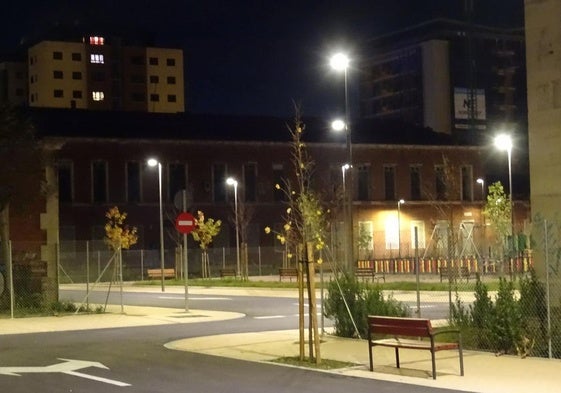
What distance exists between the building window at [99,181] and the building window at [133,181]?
1633 millimetres

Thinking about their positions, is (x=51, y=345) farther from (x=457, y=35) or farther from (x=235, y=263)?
(x=457, y=35)

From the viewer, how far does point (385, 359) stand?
57.4 ft

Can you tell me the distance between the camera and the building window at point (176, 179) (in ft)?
229

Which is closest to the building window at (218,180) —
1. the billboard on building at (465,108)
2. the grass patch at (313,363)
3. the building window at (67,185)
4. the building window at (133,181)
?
the building window at (133,181)

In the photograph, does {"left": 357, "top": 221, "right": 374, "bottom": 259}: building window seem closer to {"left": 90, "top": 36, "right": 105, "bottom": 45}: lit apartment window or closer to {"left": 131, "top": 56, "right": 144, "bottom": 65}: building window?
{"left": 131, "top": 56, "right": 144, "bottom": 65}: building window

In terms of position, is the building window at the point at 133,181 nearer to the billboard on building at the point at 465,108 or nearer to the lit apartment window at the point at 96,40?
the lit apartment window at the point at 96,40

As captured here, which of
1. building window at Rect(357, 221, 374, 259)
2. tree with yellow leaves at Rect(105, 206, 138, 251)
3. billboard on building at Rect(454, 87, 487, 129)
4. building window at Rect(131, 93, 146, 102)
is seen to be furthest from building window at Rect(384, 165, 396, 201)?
building window at Rect(131, 93, 146, 102)

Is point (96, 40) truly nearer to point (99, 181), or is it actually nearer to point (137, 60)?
point (137, 60)

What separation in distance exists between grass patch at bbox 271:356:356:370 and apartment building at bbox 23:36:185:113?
101289 mm

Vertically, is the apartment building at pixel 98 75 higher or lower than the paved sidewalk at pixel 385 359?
higher

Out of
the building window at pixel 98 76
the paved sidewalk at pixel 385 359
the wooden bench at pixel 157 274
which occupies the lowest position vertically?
the paved sidewalk at pixel 385 359

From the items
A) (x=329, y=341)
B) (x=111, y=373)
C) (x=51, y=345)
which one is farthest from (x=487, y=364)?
(x=51, y=345)

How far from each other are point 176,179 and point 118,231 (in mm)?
9287

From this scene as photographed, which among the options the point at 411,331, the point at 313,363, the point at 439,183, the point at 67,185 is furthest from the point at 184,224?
the point at 439,183
